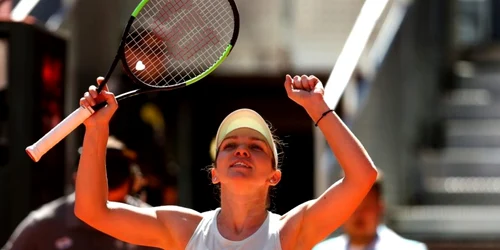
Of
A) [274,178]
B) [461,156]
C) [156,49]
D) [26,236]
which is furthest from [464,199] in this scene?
[274,178]

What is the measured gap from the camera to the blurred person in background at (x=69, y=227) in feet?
19.4

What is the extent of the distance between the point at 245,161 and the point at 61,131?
64cm

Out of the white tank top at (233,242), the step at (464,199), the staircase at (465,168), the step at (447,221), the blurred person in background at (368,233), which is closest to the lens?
the white tank top at (233,242)

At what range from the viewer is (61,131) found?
4207mm

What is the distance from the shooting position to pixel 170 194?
900cm

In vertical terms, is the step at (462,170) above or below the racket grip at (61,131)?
below

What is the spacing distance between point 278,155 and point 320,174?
4.16 metres

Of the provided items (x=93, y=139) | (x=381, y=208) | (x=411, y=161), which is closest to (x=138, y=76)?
(x=93, y=139)

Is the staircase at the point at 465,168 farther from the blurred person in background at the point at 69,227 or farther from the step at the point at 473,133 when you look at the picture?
the blurred person in background at the point at 69,227

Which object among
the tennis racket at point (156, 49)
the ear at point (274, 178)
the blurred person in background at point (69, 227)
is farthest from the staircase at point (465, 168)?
the ear at point (274, 178)

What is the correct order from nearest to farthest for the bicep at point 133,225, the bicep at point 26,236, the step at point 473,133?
the bicep at point 133,225 → the bicep at point 26,236 → the step at point 473,133

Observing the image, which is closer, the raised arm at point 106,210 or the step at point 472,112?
the raised arm at point 106,210

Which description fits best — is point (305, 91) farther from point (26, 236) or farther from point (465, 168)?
point (465, 168)

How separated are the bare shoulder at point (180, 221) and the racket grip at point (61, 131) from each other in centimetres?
41
